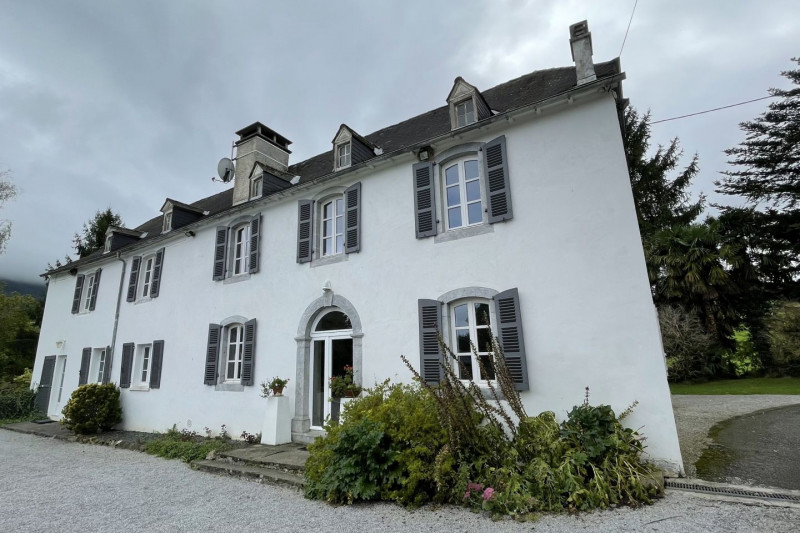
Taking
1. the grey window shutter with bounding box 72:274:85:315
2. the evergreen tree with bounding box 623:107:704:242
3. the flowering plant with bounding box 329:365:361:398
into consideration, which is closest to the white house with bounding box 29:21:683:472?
the flowering plant with bounding box 329:365:361:398

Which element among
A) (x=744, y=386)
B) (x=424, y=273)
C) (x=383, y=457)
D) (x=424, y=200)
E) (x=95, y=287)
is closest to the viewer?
(x=383, y=457)

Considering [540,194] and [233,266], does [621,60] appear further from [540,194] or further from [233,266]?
[233,266]

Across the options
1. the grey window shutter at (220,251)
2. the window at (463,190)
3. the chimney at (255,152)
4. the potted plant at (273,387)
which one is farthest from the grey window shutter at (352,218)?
the chimney at (255,152)

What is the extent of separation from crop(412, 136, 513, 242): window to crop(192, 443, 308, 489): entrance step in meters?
4.17

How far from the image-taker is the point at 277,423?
757 centimetres

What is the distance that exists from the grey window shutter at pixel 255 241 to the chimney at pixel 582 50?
7.35 meters

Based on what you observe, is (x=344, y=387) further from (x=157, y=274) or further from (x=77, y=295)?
(x=77, y=295)

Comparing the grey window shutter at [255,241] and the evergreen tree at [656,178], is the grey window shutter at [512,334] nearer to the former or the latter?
the grey window shutter at [255,241]

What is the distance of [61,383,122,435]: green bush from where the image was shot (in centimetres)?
1020

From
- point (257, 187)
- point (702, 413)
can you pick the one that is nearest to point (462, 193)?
point (257, 187)

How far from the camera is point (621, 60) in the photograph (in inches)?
255

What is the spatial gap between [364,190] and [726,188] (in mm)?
23278

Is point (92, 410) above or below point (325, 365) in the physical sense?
below

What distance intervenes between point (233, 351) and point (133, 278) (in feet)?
17.6
